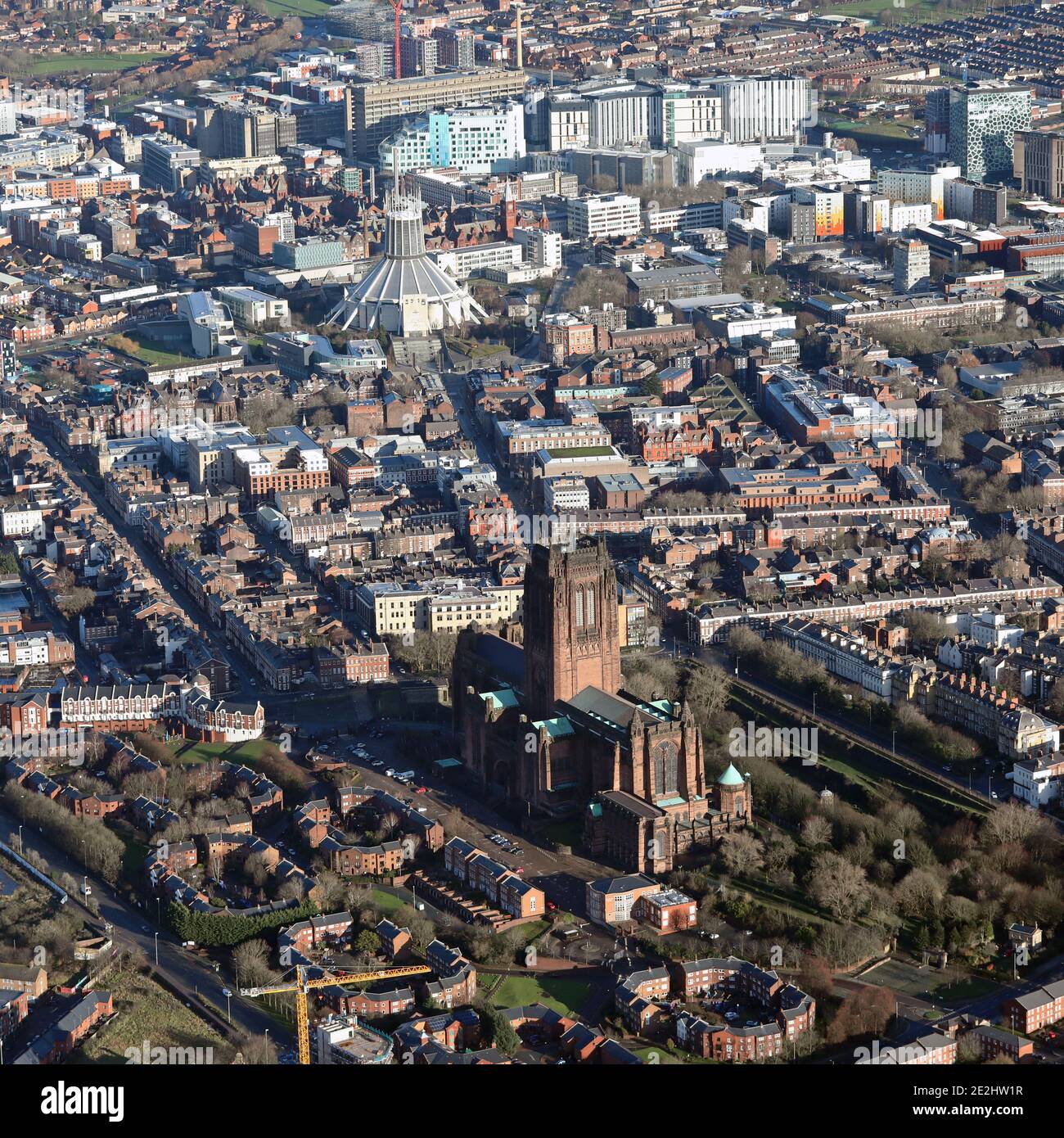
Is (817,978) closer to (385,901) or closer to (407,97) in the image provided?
(385,901)

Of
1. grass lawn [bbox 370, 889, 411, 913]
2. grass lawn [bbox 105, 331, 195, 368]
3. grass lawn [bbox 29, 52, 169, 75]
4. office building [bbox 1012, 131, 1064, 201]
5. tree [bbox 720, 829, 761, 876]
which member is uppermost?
grass lawn [bbox 29, 52, 169, 75]

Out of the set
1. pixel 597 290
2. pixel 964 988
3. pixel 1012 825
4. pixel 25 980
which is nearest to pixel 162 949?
pixel 25 980

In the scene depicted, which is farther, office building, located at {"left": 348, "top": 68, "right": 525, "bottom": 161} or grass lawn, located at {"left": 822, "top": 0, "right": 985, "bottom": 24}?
grass lawn, located at {"left": 822, "top": 0, "right": 985, "bottom": 24}

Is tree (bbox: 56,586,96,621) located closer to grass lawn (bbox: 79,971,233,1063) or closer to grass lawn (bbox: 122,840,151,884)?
grass lawn (bbox: 122,840,151,884)

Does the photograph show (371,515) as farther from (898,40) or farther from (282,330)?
(898,40)

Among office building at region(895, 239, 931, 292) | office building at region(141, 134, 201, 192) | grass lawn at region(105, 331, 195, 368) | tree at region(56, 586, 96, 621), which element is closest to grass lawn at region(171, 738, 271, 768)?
tree at region(56, 586, 96, 621)

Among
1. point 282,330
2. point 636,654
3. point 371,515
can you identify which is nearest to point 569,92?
point 282,330

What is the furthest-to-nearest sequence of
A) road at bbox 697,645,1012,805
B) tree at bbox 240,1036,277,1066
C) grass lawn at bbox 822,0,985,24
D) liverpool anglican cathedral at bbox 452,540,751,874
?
1. grass lawn at bbox 822,0,985,24
2. road at bbox 697,645,1012,805
3. liverpool anglican cathedral at bbox 452,540,751,874
4. tree at bbox 240,1036,277,1066
